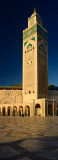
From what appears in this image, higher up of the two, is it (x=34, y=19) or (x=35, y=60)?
(x=34, y=19)

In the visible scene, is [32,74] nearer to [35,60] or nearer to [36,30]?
[35,60]

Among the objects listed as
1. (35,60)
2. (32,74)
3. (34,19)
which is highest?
(34,19)

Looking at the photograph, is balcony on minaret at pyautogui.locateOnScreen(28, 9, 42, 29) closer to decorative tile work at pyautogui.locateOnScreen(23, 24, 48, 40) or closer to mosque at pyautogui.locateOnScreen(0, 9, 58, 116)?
mosque at pyautogui.locateOnScreen(0, 9, 58, 116)

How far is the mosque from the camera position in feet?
126

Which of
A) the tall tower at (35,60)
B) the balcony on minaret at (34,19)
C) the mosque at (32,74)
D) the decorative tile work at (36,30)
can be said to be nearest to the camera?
the mosque at (32,74)

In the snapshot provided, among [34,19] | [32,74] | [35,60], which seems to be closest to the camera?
[35,60]

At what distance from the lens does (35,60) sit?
130 ft

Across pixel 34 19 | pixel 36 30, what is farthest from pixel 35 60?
pixel 34 19

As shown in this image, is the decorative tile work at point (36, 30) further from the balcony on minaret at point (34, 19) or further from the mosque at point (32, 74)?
the balcony on minaret at point (34, 19)

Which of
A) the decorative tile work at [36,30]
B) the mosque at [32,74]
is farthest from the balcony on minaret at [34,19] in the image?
the decorative tile work at [36,30]

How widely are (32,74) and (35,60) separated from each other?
4307mm

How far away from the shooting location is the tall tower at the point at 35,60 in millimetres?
39287

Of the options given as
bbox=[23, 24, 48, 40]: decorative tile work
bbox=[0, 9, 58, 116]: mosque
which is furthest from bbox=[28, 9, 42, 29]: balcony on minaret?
bbox=[23, 24, 48, 40]: decorative tile work

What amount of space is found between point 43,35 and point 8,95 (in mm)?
23691
